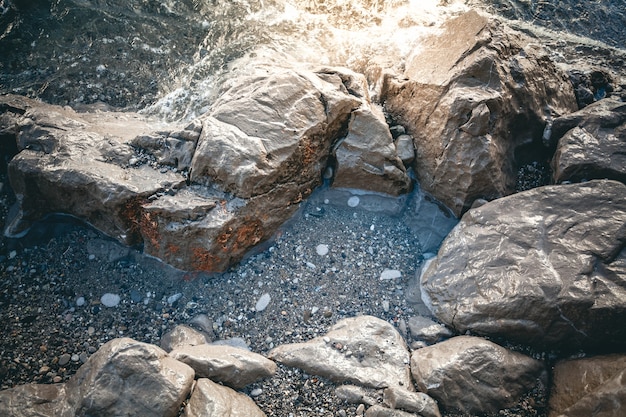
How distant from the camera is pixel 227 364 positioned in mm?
2854

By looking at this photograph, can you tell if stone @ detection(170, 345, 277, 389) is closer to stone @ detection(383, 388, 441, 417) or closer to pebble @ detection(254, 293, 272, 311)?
pebble @ detection(254, 293, 272, 311)

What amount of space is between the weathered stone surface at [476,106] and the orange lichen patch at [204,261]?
2.14m

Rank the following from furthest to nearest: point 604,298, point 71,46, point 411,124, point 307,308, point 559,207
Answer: point 71,46 → point 411,124 → point 307,308 → point 559,207 → point 604,298

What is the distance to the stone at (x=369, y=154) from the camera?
3814mm

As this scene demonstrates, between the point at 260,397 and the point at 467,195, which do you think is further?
the point at 467,195

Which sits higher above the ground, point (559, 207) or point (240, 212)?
point (559, 207)

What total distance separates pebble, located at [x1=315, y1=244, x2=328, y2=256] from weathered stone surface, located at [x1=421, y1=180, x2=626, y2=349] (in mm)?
945

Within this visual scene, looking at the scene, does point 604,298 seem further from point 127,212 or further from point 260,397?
point 127,212

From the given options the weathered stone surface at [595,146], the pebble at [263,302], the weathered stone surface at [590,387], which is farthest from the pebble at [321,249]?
the weathered stone surface at [595,146]

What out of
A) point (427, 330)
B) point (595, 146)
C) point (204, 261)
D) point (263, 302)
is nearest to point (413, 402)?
point (427, 330)

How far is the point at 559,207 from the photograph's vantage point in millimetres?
3250

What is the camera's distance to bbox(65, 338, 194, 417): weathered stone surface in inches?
99.0

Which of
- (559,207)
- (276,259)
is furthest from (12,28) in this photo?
(559,207)

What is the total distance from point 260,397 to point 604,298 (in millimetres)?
2617
